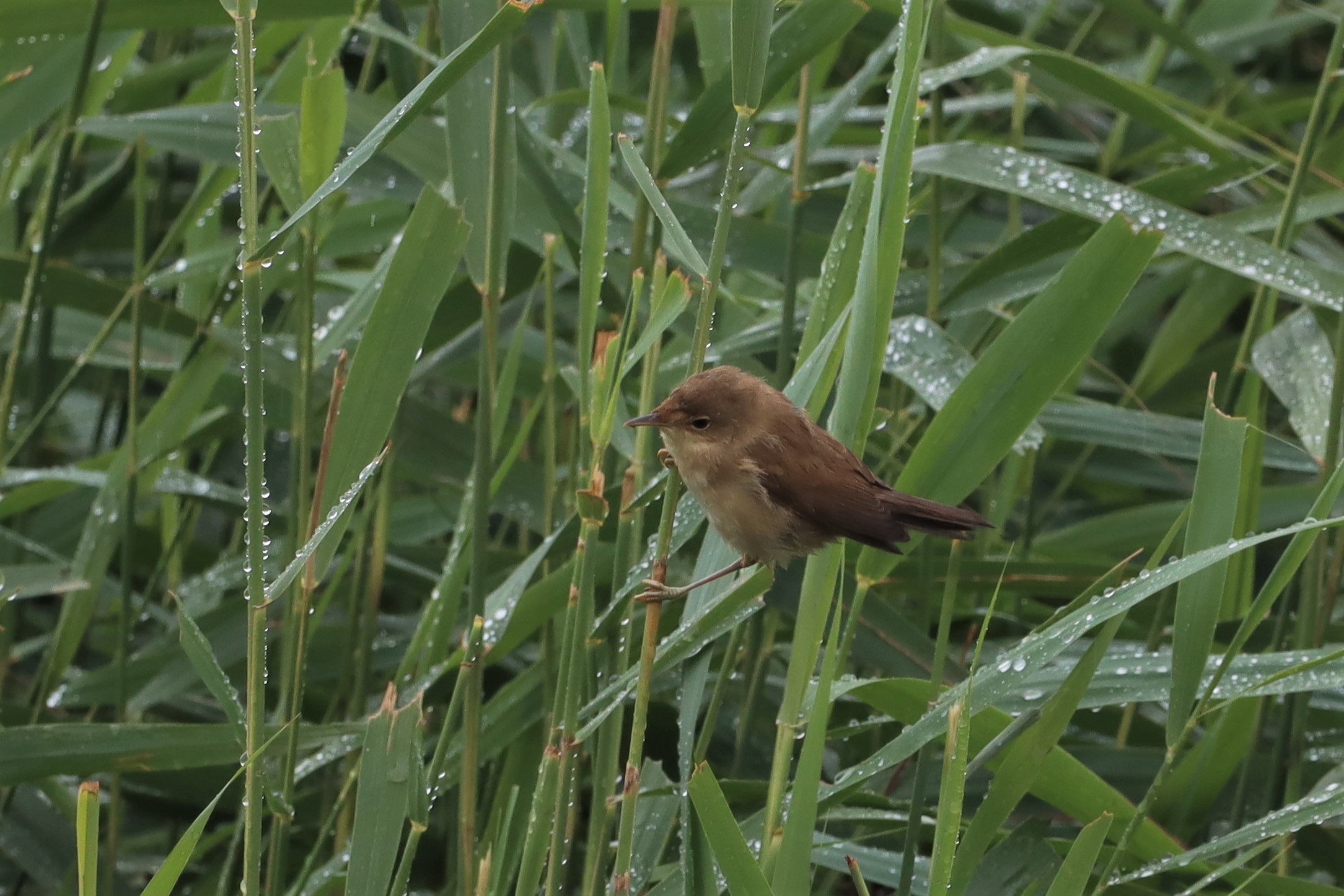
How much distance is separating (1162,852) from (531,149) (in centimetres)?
109

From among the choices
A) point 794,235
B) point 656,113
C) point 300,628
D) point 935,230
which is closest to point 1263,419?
point 935,230

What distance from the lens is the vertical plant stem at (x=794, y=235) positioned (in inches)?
59.8

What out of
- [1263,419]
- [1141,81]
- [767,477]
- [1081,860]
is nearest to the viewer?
[1081,860]

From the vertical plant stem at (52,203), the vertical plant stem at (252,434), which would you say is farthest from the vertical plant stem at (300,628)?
the vertical plant stem at (52,203)

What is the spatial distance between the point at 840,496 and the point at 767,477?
152mm

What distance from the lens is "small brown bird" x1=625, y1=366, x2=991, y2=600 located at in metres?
1.33

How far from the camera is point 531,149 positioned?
1.64 meters

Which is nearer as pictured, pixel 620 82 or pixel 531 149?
pixel 531 149

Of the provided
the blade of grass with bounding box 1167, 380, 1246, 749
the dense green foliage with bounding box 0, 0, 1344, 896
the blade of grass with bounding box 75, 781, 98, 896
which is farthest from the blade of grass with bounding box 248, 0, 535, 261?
the blade of grass with bounding box 1167, 380, 1246, 749

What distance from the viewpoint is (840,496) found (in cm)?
137

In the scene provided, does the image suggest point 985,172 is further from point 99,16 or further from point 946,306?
point 99,16

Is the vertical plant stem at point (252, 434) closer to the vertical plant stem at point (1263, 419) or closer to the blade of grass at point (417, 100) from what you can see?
the blade of grass at point (417, 100)

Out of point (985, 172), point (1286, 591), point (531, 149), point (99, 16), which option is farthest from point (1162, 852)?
point (99, 16)

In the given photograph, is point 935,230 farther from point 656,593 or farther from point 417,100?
Answer: point 417,100
